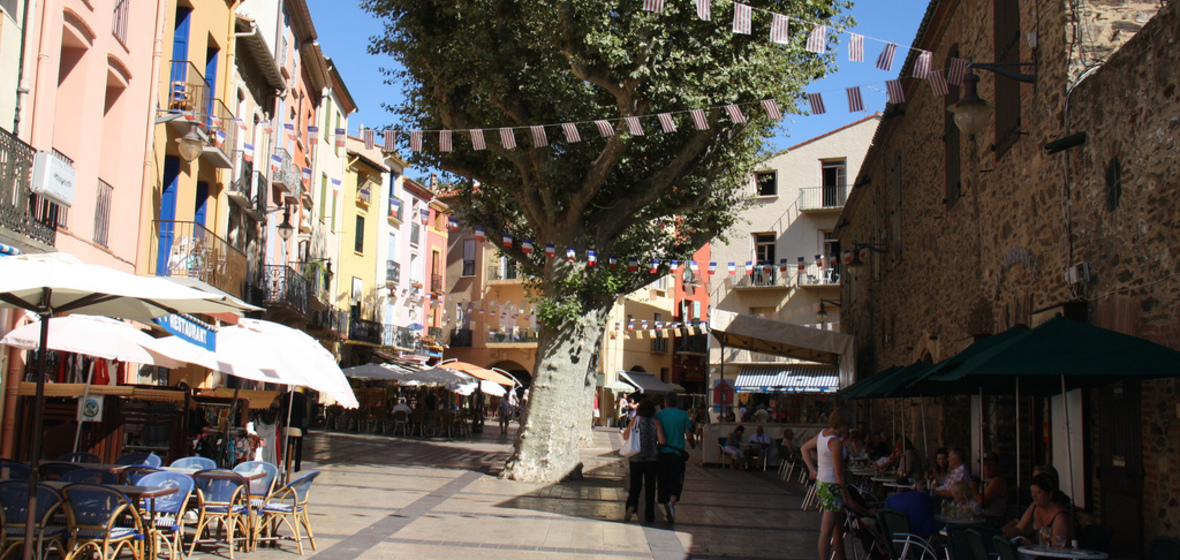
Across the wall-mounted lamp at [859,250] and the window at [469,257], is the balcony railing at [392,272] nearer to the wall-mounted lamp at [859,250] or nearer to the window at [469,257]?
the window at [469,257]

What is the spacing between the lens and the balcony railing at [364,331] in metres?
39.2

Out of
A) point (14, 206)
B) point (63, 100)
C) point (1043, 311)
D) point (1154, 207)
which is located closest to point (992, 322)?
point (1043, 311)

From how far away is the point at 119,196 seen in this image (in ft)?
48.8

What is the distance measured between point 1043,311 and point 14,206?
444 inches

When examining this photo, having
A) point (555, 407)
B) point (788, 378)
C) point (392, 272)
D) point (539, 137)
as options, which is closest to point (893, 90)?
point (539, 137)

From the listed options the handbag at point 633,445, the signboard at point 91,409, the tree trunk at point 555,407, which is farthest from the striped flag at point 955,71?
the signboard at point 91,409

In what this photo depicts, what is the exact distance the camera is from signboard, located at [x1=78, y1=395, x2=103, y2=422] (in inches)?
396

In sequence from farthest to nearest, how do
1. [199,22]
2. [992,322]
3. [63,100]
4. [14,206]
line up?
[199,22] < [63,100] < [992,322] < [14,206]

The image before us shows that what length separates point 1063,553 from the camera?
6.22m

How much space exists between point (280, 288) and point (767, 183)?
22.5m

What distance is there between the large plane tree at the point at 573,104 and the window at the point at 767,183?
21859mm

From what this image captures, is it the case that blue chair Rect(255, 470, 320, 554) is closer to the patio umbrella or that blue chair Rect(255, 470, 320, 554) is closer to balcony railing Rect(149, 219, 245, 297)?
the patio umbrella

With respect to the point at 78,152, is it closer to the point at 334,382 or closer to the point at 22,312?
the point at 22,312

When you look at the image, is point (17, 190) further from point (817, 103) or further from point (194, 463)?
point (817, 103)
